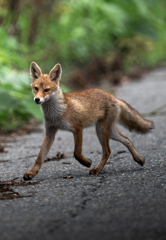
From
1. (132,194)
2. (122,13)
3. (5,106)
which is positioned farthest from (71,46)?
(132,194)

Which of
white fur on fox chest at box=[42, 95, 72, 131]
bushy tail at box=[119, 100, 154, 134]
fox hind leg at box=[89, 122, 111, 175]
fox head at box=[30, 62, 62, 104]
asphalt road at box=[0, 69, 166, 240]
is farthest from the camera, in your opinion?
bushy tail at box=[119, 100, 154, 134]

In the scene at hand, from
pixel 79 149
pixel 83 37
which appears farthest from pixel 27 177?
pixel 83 37

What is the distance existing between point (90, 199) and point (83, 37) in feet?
39.1

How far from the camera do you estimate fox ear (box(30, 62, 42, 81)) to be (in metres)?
4.84

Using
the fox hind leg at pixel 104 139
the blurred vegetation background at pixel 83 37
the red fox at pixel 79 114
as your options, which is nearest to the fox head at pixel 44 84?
the red fox at pixel 79 114

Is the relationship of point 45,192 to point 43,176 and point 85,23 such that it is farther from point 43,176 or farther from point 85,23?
point 85,23

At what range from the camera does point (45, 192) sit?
3.87 meters

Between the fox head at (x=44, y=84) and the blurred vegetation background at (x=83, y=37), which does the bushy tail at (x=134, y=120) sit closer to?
the fox head at (x=44, y=84)

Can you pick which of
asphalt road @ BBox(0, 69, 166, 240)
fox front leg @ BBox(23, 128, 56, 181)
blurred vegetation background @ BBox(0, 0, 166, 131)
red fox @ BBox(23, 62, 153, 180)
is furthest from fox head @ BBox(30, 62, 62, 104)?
blurred vegetation background @ BBox(0, 0, 166, 131)

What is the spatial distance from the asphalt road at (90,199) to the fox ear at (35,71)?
41.4 inches

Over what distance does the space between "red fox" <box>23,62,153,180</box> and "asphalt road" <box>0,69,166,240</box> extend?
22cm

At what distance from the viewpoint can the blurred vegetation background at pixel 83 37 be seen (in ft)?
37.5

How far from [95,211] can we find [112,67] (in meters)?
11.3

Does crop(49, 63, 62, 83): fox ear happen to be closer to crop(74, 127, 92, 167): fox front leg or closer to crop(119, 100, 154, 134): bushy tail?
crop(74, 127, 92, 167): fox front leg
